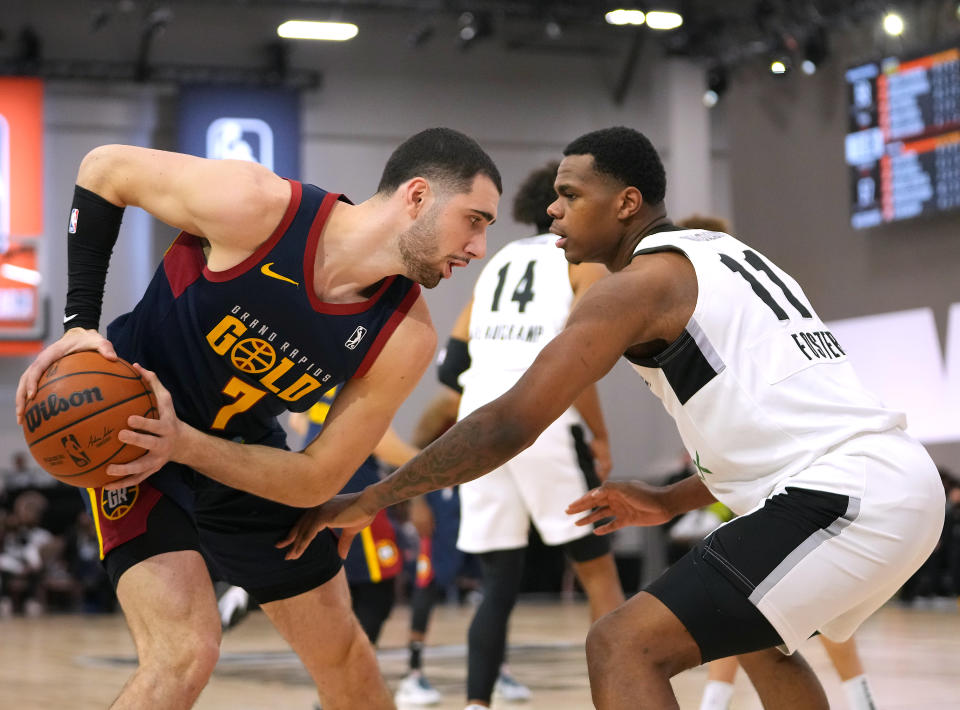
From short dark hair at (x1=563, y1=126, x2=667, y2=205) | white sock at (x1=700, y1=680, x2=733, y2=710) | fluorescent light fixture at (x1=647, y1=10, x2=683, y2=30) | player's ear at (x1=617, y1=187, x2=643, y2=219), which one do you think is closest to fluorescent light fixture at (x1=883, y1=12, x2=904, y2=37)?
fluorescent light fixture at (x1=647, y1=10, x2=683, y2=30)

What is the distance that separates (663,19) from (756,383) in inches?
544

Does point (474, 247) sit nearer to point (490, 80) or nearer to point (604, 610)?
point (604, 610)

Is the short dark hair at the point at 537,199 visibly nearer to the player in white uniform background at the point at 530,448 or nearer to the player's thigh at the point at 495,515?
the player in white uniform background at the point at 530,448

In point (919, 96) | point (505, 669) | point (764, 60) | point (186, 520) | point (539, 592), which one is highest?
point (764, 60)

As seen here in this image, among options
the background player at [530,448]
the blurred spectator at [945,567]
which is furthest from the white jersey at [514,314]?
the blurred spectator at [945,567]

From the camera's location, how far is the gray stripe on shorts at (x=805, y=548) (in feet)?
7.91

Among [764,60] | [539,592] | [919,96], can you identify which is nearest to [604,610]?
[919,96]

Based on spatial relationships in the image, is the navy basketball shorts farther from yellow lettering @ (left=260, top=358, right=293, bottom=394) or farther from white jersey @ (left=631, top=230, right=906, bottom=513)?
white jersey @ (left=631, top=230, right=906, bottom=513)

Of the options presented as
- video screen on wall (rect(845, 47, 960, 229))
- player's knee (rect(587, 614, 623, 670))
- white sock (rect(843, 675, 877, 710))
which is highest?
video screen on wall (rect(845, 47, 960, 229))

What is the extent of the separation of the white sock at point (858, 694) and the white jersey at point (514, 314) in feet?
4.41

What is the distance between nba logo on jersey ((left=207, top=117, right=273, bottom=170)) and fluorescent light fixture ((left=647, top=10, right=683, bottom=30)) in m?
4.98

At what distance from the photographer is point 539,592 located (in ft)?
48.5

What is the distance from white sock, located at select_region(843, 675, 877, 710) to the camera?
398 centimetres

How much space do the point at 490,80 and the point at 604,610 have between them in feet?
46.0
